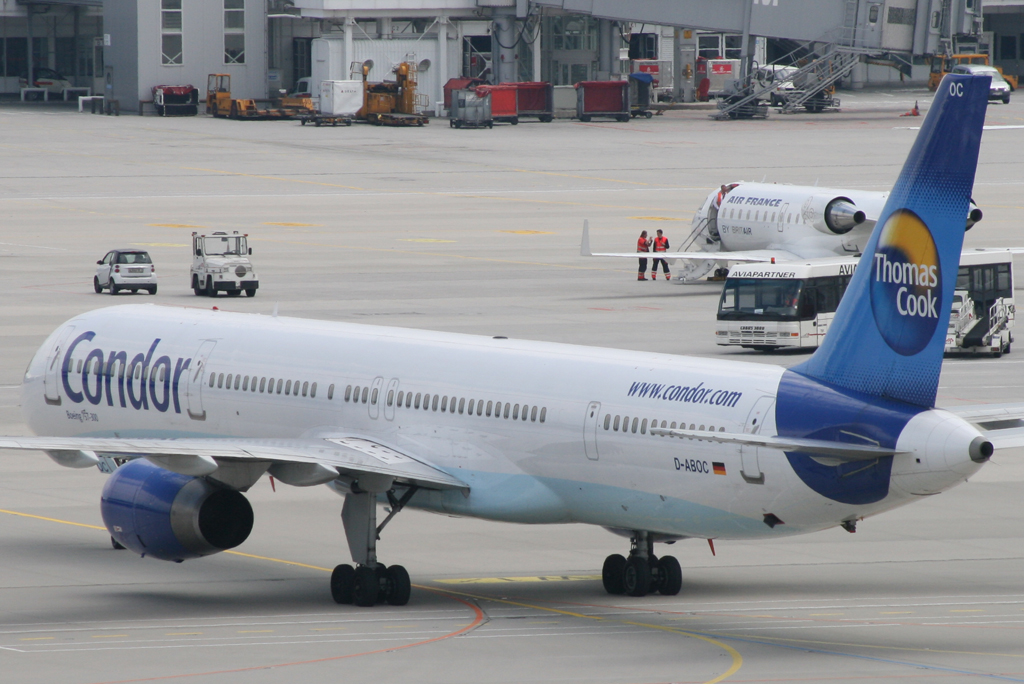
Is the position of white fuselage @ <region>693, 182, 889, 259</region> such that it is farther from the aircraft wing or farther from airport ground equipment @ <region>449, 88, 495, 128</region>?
airport ground equipment @ <region>449, 88, 495, 128</region>

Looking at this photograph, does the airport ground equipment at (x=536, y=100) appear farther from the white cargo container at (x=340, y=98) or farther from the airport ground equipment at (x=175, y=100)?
the airport ground equipment at (x=175, y=100)

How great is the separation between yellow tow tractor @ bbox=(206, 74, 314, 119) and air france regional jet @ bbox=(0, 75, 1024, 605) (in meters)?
120

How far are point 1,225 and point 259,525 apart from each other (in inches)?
2553

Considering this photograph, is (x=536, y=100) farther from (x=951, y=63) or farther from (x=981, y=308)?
(x=981, y=308)

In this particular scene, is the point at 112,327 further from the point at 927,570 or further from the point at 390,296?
the point at 390,296

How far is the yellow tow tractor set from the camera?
152000 mm

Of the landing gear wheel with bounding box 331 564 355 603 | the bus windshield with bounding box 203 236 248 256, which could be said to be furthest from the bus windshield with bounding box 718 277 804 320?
the landing gear wheel with bounding box 331 564 355 603

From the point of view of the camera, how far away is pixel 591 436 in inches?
1069

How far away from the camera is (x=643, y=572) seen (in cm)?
2867

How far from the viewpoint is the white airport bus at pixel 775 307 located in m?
60.4

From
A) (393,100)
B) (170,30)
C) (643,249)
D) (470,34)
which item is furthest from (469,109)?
(643,249)

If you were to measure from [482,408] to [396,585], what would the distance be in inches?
133

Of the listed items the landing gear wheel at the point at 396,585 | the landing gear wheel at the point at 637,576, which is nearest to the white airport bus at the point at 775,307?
the landing gear wheel at the point at 637,576

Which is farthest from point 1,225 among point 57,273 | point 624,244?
point 624,244
